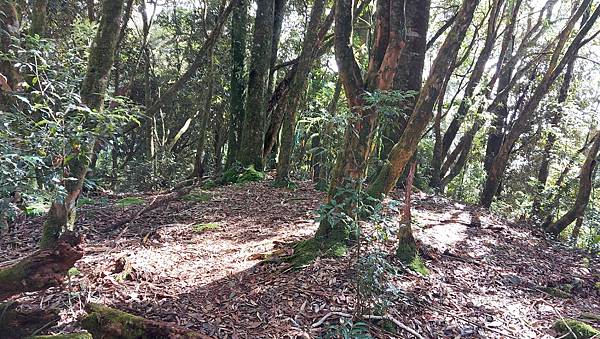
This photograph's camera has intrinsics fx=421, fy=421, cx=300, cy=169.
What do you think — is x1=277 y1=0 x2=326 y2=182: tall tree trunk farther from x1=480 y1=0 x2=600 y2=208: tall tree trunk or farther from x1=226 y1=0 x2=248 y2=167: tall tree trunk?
x1=480 y1=0 x2=600 y2=208: tall tree trunk

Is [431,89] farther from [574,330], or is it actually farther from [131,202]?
[131,202]

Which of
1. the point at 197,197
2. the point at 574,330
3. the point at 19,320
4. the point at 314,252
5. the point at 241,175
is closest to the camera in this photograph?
the point at 19,320

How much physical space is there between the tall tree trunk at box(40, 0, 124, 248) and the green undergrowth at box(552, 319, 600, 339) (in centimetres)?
430

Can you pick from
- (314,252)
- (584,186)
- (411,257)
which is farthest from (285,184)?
(584,186)

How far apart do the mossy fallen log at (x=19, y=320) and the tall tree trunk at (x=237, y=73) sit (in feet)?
24.4

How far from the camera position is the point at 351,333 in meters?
2.96

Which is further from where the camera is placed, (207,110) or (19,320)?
(207,110)

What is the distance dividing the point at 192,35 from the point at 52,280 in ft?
41.8

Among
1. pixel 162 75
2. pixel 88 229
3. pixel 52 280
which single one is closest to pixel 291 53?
pixel 162 75

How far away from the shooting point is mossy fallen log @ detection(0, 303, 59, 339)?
290 cm

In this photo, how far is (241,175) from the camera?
31.0 ft

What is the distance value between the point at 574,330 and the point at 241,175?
7.04 m

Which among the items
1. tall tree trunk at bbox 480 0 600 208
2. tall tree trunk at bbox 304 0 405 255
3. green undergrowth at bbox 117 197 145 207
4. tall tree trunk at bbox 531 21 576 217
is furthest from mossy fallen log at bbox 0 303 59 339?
tall tree trunk at bbox 531 21 576 217

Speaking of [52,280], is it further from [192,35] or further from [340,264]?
[192,35]
